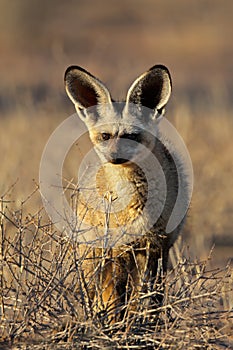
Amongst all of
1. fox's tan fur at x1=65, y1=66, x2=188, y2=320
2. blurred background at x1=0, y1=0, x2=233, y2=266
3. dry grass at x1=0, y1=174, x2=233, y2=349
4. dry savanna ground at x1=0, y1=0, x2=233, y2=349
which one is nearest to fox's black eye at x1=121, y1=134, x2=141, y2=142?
fox's tan fur at x1=65, y1=66, x2=188, y2=320

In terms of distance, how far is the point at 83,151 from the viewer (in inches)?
376

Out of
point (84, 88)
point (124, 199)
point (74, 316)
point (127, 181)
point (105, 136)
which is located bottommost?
point (74, 316)

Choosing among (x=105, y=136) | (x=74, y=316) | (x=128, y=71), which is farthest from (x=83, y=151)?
(x=128, y=71)

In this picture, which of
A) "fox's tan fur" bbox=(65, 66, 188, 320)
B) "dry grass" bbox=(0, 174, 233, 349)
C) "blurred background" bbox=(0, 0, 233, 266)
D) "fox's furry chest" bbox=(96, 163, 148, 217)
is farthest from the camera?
"blurred background" bbox=(0, 0, 233, 266)

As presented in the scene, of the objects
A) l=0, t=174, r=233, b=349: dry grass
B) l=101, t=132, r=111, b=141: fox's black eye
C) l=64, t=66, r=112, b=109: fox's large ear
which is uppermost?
l=64, t=66, r=112, b=109: fox's large ear

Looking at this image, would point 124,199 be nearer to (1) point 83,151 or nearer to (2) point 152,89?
(2) point 152,89

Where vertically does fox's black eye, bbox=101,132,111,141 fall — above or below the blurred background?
below

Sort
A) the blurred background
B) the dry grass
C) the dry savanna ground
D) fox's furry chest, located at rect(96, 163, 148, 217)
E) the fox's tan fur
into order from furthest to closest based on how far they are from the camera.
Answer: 1. the blurred background
2. fox's furry chest, located at rect(96, 163, 148, 217)
3. the fox's tan fur
4. the dry savanna ground
5. the dry grass

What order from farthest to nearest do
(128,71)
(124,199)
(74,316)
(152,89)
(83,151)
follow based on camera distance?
1. (128,71)
2. (83,151)
3. (152,89)
4. (124,199)
5. (74,316)

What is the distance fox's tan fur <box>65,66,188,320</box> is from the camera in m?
6.46

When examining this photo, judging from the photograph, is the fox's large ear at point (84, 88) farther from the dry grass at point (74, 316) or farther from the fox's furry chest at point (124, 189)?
the dry grass at point (74, 316)

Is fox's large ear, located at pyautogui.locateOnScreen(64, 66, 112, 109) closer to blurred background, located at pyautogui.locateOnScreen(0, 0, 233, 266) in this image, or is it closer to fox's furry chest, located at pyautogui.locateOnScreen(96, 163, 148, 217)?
fox's furry chest, located at pyautogui.locateOnScreen(96, 163, 148, 217)

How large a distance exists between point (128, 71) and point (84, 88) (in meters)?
7.25

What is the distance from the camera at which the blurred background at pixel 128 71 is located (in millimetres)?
10547
